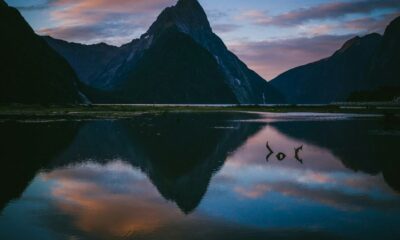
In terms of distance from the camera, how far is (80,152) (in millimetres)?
40594

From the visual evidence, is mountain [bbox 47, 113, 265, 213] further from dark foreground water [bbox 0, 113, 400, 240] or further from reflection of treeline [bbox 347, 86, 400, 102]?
reflection of treeline [bbox 347, 86, 400, 102]

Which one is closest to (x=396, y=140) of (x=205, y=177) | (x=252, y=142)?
(x=252, y=142)

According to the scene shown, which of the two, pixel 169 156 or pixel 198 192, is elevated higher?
pixel 198 192

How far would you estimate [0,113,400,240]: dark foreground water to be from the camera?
647 inches

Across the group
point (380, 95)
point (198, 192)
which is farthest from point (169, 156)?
point (380, 95)

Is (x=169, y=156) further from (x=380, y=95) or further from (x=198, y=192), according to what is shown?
(x=380, y=95)

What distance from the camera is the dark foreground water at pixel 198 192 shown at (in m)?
16.4

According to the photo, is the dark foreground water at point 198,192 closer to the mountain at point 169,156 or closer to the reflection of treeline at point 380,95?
the mountain at point 169,156

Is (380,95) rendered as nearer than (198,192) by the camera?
No

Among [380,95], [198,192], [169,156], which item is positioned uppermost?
[198,192]

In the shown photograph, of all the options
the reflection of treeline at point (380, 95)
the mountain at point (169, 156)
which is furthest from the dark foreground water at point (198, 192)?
the reflection of treeline at point (380, 95)

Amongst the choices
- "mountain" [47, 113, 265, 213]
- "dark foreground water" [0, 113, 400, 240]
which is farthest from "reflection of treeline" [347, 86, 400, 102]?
"dark foreground water" [0, 113, 400, 240]

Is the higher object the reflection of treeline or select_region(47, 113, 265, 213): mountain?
select_region(47, 113, 265, 213): mountain

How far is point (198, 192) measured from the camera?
2375cm
